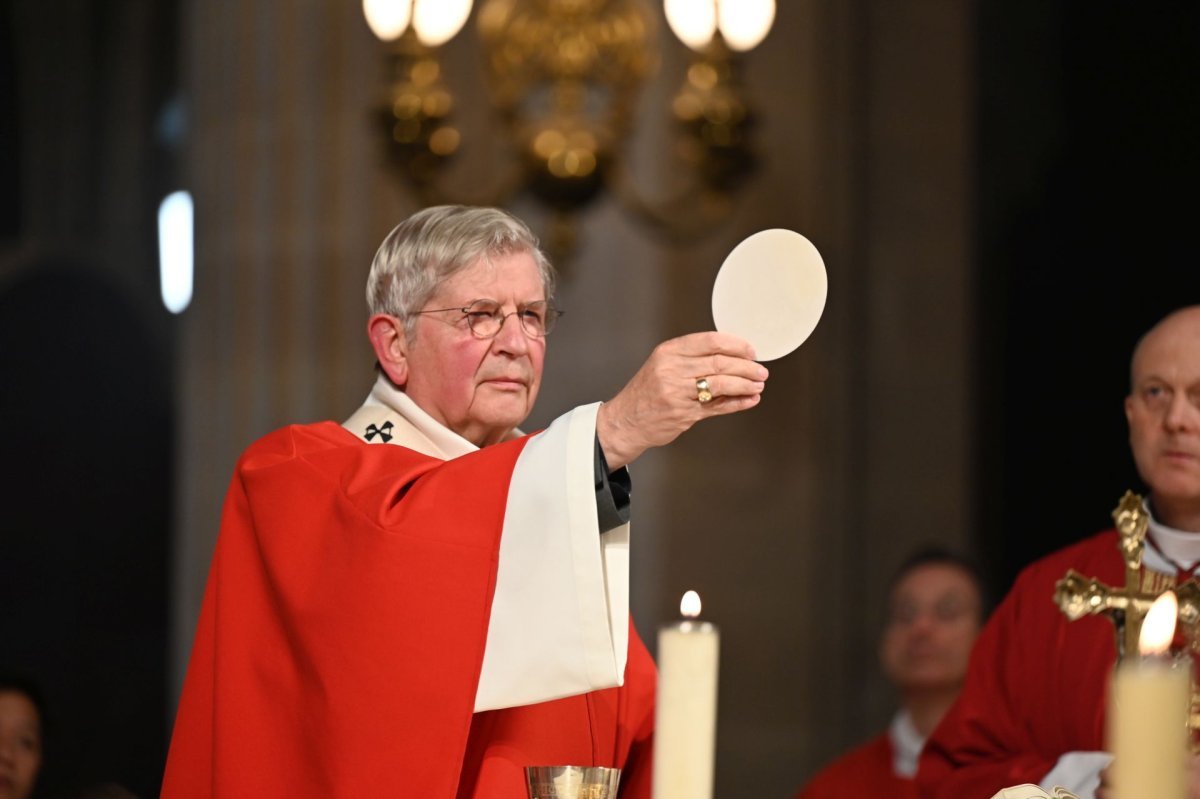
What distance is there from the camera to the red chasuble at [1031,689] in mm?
3643

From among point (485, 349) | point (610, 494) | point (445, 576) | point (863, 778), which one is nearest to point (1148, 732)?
point (610, 494)

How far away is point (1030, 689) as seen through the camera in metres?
3.73

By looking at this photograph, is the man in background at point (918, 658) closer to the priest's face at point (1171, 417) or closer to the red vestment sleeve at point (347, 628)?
the priest's face at point (1171, 417)

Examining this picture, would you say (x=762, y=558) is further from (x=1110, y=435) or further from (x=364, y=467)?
(x=364, y=467)

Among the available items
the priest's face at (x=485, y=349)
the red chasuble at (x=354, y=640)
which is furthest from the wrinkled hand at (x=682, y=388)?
the priest's face at (x=485, y=349)

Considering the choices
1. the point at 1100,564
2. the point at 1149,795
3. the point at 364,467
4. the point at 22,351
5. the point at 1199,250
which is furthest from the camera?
the point at 22,351

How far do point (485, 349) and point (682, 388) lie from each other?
2.46 feet

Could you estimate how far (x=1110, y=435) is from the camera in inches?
257

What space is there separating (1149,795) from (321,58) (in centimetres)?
592

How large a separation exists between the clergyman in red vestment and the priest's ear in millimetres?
85

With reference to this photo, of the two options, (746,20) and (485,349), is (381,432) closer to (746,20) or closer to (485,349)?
(485,349)

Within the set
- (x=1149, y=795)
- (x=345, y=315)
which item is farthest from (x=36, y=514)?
(x=1149, y=795)

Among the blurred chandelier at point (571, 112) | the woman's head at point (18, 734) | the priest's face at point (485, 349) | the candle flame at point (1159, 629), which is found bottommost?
the woman's head at point (18, 734)

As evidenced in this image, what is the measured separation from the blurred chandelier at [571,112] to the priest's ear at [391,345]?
3.40 meters
